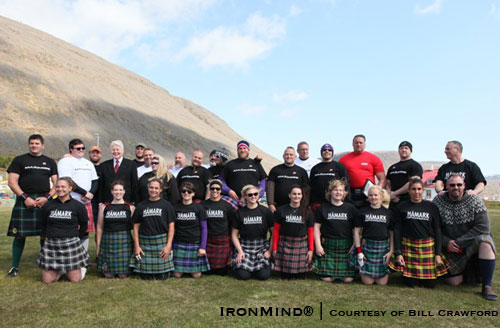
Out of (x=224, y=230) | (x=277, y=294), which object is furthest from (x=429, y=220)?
(x=224, y=230)

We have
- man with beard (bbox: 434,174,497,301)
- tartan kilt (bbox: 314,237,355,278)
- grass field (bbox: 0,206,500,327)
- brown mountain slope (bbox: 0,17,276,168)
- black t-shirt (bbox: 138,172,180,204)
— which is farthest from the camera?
brown mountain slope (bbox: 0,17,276,168)

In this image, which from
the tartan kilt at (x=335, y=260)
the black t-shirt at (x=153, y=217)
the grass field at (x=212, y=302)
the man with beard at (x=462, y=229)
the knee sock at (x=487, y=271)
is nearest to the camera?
the grass field at (x=212, y=302)

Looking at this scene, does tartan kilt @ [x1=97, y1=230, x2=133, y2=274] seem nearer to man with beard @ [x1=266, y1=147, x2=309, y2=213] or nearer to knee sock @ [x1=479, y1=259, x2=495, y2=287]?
man with beard @ [x1=266, y1=147, x2=309, y2=213]

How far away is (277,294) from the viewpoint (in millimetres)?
5172

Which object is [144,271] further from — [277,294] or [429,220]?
[429,220]

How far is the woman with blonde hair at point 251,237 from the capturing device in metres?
6.09

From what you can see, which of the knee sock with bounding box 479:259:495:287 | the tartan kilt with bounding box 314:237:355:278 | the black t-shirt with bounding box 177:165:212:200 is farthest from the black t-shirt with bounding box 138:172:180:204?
the knee sock with bounding box 479:259:495:287

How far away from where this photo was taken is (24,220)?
619cm

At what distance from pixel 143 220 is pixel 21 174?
6.79 ft

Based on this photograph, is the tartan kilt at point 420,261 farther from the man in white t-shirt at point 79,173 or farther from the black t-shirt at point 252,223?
the man in white t-shirt at point 79,173

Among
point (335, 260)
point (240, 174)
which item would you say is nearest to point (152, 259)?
point (240, 174)

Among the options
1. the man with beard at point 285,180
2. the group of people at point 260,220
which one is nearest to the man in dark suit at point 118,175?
the group of people at point 260,220

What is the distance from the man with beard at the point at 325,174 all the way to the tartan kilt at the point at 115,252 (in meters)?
3.10

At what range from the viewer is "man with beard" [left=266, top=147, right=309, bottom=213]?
6758 millimetres
